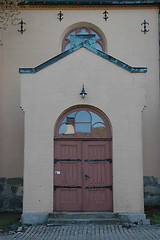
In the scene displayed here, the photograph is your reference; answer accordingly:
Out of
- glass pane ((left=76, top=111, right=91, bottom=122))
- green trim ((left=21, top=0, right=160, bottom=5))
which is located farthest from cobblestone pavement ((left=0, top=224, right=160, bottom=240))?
green trim ((left=21, top=0, right=160, bottom=5))

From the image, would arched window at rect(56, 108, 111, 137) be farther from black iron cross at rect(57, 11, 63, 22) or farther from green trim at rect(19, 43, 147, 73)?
black iron cross at rect(57, 11, 63, 22)

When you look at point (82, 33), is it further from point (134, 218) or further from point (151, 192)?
point (134, 218)

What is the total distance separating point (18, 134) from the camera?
9555 millimetres

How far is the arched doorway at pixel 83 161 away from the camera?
25.6 ft

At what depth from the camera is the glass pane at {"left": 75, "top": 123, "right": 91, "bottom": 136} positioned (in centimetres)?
805

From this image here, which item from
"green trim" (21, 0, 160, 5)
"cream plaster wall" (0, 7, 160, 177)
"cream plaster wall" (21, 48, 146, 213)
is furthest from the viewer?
"green trim" (21, 0, 160, 5)

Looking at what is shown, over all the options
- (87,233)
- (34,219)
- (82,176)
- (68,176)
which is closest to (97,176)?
(82,176)

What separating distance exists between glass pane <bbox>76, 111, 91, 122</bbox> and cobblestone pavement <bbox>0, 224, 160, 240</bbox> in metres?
2.94

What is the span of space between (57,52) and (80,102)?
113 inches

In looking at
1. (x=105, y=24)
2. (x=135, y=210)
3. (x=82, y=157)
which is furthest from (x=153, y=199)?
(x=105, y=24)

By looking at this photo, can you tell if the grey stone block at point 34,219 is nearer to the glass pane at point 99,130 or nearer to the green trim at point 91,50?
the glass pane at point 99,130

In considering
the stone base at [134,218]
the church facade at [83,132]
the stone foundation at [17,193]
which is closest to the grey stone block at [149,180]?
the stone foundation at [17,193]

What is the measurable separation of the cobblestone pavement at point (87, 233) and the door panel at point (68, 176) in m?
0.71

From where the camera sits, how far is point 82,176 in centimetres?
788
